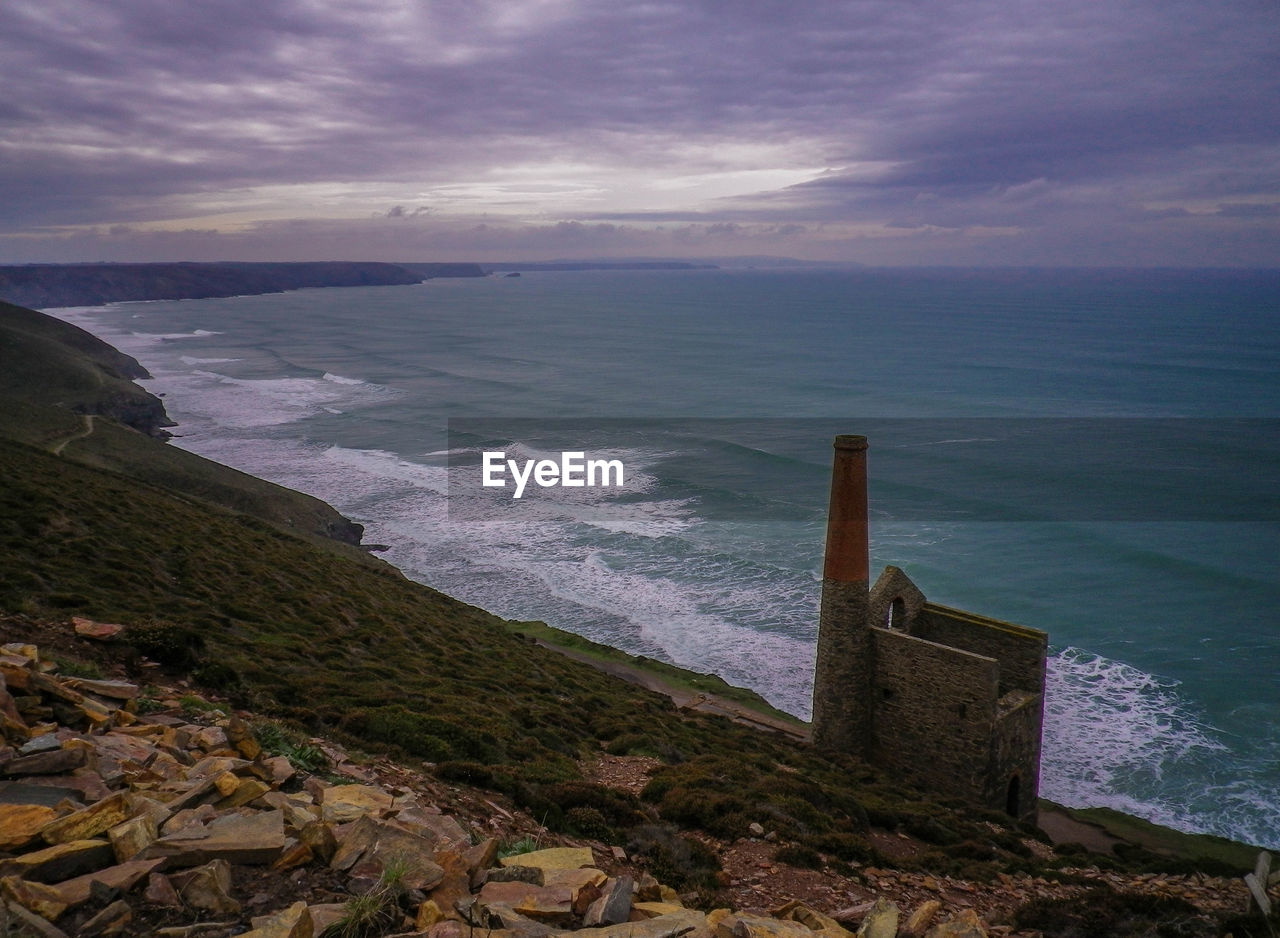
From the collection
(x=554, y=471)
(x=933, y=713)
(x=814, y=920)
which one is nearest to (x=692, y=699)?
(x=933, y=713)

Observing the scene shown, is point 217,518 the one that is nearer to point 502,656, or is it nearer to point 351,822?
point 502,656

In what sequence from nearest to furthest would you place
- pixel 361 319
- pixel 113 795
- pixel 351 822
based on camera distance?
pixel 113 795 < pixel 351 822 < pixel 361 319

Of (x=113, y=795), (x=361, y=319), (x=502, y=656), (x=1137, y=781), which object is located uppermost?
(x=361, y=319)

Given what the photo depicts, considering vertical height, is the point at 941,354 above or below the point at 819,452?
above

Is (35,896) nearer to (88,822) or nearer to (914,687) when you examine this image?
(88,822)

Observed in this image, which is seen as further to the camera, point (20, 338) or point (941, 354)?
point (941, 354)

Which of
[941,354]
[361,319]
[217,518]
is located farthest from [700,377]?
[361,319]

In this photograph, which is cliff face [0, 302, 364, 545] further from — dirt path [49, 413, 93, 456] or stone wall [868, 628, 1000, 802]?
stone wall [868, 628, 1000, 802]

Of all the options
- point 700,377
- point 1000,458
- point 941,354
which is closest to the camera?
point 1000,458
